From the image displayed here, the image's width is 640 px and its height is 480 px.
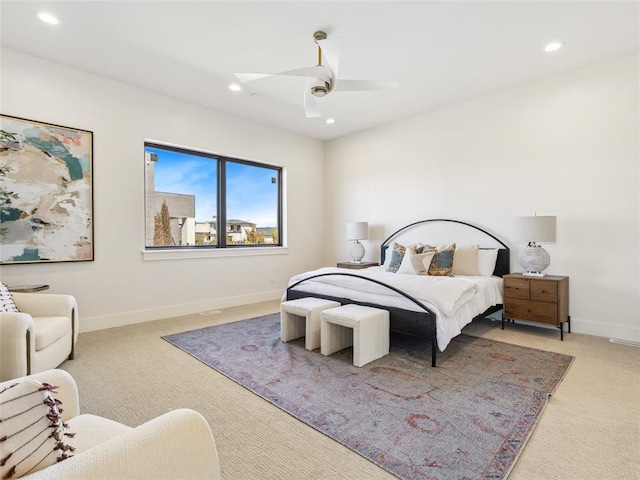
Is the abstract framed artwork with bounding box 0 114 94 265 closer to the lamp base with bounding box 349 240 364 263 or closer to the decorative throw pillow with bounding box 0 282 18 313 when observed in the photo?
the decorative throw pillow with bounding box 0 282 18 313

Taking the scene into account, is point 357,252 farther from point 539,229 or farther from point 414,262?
point 539,229

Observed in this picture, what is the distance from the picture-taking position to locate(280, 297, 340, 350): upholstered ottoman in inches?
128

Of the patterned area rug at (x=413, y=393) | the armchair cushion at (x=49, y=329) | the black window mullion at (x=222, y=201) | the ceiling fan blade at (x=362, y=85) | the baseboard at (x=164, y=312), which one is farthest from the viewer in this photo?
the black window mullion at (x=222, y=201)

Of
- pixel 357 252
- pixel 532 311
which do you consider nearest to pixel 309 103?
pixel 357 252

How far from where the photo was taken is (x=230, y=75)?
3.95m

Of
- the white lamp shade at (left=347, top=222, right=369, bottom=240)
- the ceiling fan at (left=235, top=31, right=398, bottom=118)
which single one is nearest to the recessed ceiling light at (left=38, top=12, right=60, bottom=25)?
the ceiling fan at (left=235, top=31, right=398, bottom=118)

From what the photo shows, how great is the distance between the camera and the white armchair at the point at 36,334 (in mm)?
2191

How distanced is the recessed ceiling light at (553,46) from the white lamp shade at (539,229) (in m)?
1.69

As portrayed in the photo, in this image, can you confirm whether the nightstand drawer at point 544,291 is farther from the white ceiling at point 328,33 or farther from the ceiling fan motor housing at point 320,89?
the ceiling fan motor housing at point 320,89

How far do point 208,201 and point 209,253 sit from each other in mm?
→ 820

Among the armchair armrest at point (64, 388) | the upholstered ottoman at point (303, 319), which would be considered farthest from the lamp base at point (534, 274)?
the armchair armrest at point (64, 388)

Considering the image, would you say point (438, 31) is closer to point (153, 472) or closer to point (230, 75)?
point (230, 75)

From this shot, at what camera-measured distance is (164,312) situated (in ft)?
14.8

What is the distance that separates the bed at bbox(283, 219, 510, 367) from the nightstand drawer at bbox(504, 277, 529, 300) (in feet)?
0.45
